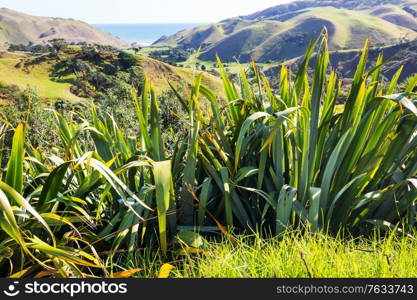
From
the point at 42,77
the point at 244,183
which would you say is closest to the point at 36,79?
the point at 42,77

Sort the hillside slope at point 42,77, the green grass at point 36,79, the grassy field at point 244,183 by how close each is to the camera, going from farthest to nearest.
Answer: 1. the hillside slope at point 42,77
2. the green grass at point 36,79
3. the grassy field at point 244,183

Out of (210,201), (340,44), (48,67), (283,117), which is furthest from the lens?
(340,44)

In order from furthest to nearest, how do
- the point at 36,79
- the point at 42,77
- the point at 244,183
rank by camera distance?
the point at 42,77, the point at 36,79, the point at 244,183

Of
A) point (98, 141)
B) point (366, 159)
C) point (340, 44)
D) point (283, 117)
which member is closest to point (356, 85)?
point (366, 159)

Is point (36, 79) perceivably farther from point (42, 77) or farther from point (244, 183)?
point (244, 183)

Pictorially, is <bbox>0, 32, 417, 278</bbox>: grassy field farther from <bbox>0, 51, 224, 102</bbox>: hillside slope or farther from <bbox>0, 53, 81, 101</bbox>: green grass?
<bbox>0, 53, 81, 101</bbox>: green grass

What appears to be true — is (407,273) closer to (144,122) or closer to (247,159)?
(247,159)

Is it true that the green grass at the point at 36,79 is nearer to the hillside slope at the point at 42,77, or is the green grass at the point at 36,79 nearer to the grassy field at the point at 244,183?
the hillside slope at the point at 42,77

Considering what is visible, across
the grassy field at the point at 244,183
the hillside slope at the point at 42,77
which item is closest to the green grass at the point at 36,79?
the hillside slope at the point at 42,77

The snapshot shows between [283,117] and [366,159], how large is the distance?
0.78 metres

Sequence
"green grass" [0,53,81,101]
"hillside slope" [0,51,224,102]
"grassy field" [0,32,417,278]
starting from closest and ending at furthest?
1. "grassy field" [0,32,417,278]
2. "green grass" [0,53,81,101]
3. "hillside slope" [0,51,224,102]

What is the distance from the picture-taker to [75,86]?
77.1 meters

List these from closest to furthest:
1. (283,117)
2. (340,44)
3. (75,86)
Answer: (283,117) → (75,86) → (340,44)

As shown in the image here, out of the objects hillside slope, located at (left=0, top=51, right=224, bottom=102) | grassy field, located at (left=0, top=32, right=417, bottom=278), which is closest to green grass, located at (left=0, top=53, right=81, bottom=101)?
hillside slope, located at (left=0, top=51, right=224, bottom=102)
